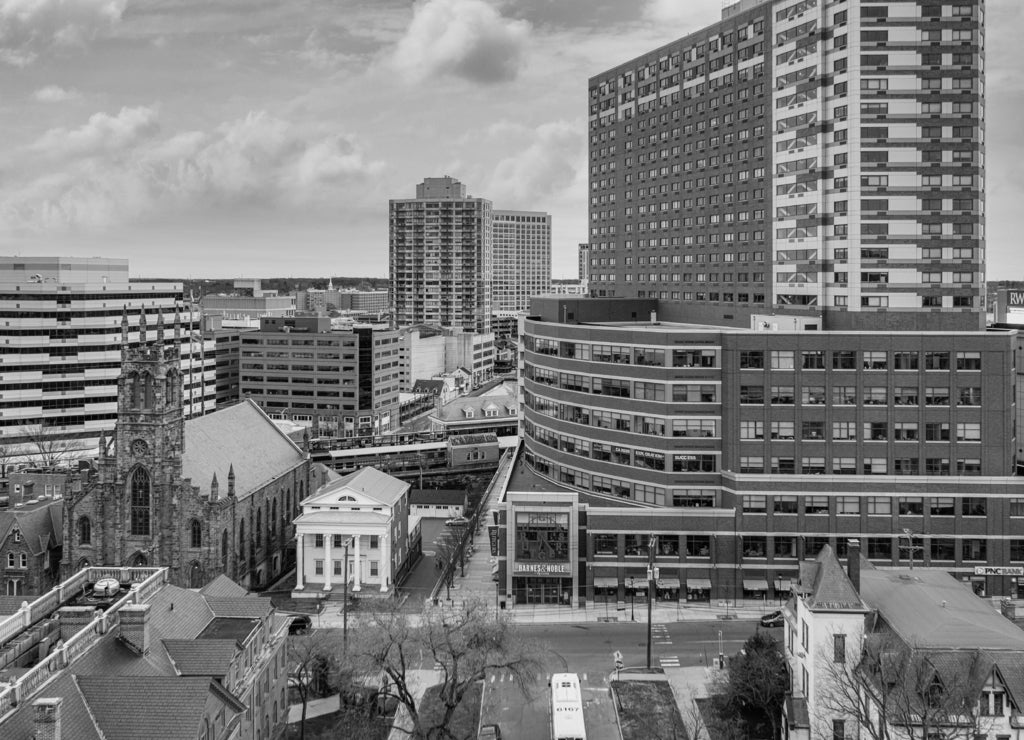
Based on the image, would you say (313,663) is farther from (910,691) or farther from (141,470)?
(910,691)

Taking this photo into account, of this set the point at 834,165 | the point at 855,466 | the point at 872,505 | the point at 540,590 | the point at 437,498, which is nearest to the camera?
the point at 872,505

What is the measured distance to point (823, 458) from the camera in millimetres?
93062

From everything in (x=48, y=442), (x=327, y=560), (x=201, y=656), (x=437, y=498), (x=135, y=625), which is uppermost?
(x=135, y=625)

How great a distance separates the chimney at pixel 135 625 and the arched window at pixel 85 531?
4440cm

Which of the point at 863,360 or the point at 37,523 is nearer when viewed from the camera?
the point at 863,360

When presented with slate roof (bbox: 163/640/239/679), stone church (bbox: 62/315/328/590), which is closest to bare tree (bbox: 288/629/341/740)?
slate roof (bbox: 163/640/239/679)

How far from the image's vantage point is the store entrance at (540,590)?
9281cm

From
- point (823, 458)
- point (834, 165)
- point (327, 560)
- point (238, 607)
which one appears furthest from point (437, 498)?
point (238, 607)

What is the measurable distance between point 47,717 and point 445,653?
2670 centimetres

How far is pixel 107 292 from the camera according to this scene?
17425 centimetres

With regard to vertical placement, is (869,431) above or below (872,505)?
above

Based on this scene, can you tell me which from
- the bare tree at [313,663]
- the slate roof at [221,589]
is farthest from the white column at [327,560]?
the slate roof at [221,589]

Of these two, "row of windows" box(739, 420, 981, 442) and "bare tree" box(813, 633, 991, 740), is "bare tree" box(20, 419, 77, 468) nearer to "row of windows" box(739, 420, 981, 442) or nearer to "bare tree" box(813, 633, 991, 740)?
"row of windows" box(739, 420, 981, 442)

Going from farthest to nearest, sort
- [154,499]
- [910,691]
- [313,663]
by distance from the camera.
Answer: [154,499] → [313,663] → [910,691]
